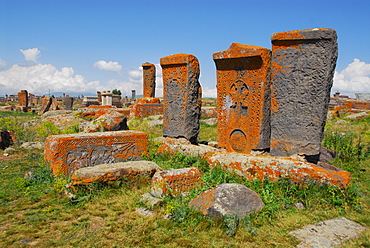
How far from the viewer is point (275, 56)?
5723mm

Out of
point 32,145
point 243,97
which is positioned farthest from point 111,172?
point 32,145

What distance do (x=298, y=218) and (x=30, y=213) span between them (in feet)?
11.7

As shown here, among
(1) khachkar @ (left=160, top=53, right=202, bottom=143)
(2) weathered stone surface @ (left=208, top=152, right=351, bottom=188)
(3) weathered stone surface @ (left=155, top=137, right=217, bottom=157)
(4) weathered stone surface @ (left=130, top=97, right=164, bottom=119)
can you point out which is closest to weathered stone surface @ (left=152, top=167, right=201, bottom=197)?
(2) weathered stone surface @ (left=208, top=152, right=351, bottom=188)

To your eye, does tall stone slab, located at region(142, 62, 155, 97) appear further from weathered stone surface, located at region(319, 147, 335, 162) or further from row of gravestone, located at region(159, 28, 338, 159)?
weathered stone surface, located at region(319, 147, 335, 162)

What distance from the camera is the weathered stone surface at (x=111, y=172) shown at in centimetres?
417

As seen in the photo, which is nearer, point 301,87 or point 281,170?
point 281,170

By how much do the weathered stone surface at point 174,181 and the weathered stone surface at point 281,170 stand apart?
0.81m

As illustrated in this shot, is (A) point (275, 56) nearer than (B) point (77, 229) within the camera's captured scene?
No

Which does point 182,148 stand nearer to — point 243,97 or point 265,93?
point 243,97

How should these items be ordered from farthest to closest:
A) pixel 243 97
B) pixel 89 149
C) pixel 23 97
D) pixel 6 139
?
1. pixel 23 97
2. pixel 6 139
3. pixel 243 97
4. pixel 89 149

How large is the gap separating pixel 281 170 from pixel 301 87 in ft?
6.33

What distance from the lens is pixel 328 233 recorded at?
3115 mm

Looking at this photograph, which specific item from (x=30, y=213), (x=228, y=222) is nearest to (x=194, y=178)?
(x=228, y=222)

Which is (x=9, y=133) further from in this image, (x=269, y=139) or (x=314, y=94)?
(x=314, y=94)
